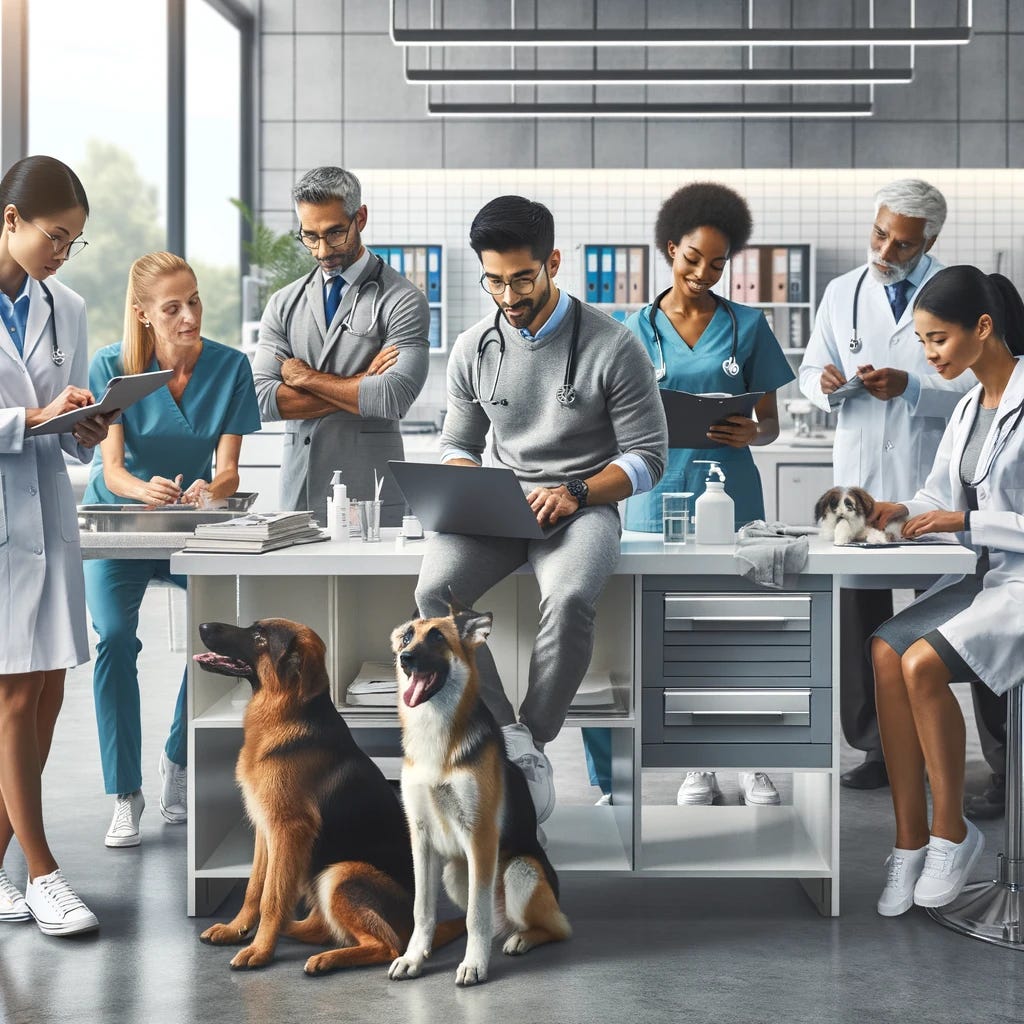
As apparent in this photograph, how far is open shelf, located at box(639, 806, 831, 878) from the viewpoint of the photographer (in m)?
2.92

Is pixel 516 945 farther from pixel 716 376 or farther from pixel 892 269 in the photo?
pixel 892 269

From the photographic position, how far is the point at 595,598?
2721 millimetres

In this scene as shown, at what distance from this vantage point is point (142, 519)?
3.10m

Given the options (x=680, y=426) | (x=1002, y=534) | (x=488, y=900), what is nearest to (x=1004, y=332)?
(x=1002, y=534)

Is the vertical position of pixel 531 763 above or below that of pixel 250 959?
above

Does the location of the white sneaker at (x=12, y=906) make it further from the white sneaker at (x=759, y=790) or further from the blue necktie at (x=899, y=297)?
the blue necktie at (x=899, y=297)

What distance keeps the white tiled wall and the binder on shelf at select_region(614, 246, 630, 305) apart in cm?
32

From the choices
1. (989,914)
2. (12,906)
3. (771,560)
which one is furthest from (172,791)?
(989,914)

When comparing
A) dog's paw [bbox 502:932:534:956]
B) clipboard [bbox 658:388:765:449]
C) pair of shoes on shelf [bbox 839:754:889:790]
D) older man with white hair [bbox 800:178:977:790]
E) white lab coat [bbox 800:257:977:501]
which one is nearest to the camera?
dog's paw [bbox 502:932:534:956]

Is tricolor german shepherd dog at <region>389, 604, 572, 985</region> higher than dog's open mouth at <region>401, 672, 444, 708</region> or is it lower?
lower

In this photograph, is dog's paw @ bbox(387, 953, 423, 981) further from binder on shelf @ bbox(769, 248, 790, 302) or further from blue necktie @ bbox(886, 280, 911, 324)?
binder on shelf @ bbox(769, 248, 790, 302)

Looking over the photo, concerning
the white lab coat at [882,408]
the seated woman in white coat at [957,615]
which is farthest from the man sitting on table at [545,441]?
the white lab coat at [882,408]

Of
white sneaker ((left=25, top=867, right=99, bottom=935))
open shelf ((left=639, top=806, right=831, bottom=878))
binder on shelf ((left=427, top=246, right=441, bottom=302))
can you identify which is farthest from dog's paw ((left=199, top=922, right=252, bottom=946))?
binder on shelf ((left=427, top=246, right=441, bottom=302))

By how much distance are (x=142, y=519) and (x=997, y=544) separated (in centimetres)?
200
